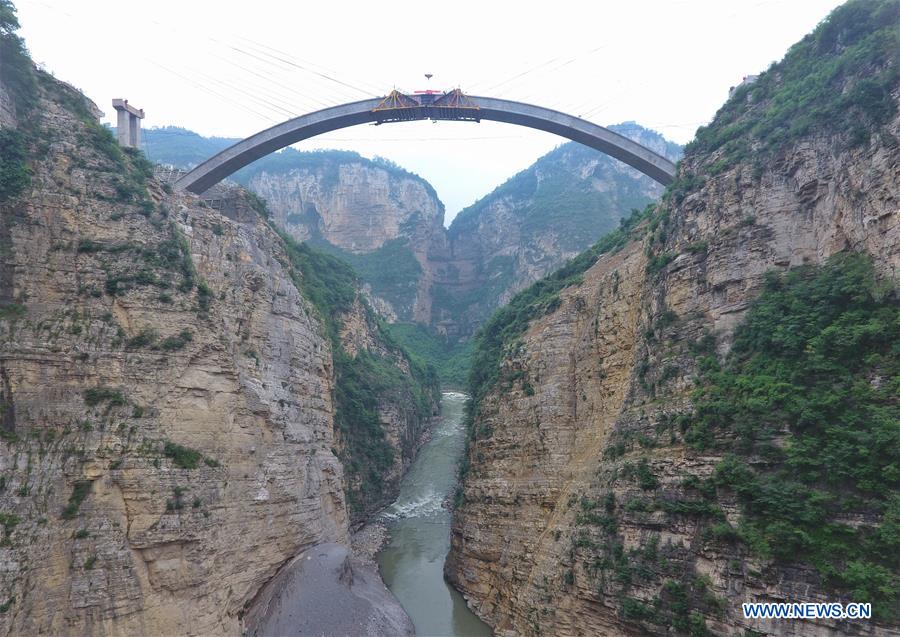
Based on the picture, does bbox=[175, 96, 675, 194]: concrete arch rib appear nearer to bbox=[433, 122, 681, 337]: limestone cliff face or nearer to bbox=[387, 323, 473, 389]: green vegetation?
bbox=[433, 122, 681, 337]: limestone cliff face

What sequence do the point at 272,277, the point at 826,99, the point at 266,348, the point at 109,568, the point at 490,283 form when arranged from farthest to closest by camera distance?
the point at 490,283, the point at 272,277, the point at 266,348, the point at 826,99, the point at 109,568

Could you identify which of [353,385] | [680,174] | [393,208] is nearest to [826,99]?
[680,174]

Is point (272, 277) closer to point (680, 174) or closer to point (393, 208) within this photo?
point (680, 174)

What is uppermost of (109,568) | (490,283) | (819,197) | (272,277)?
(490,283)

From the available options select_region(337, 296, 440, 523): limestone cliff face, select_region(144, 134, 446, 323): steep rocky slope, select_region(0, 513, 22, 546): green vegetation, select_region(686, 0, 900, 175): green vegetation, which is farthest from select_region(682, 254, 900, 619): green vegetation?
select_region(144, 134, 446, 323): steep rocky slope

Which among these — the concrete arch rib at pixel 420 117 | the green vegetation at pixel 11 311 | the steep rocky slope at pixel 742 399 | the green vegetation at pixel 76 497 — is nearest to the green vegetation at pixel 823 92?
the steep rocky slope at pixel 742 399

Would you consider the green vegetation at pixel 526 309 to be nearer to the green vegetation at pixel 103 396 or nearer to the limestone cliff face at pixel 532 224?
the green vegetation at pixel 103 396

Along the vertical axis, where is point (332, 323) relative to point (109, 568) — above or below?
above
